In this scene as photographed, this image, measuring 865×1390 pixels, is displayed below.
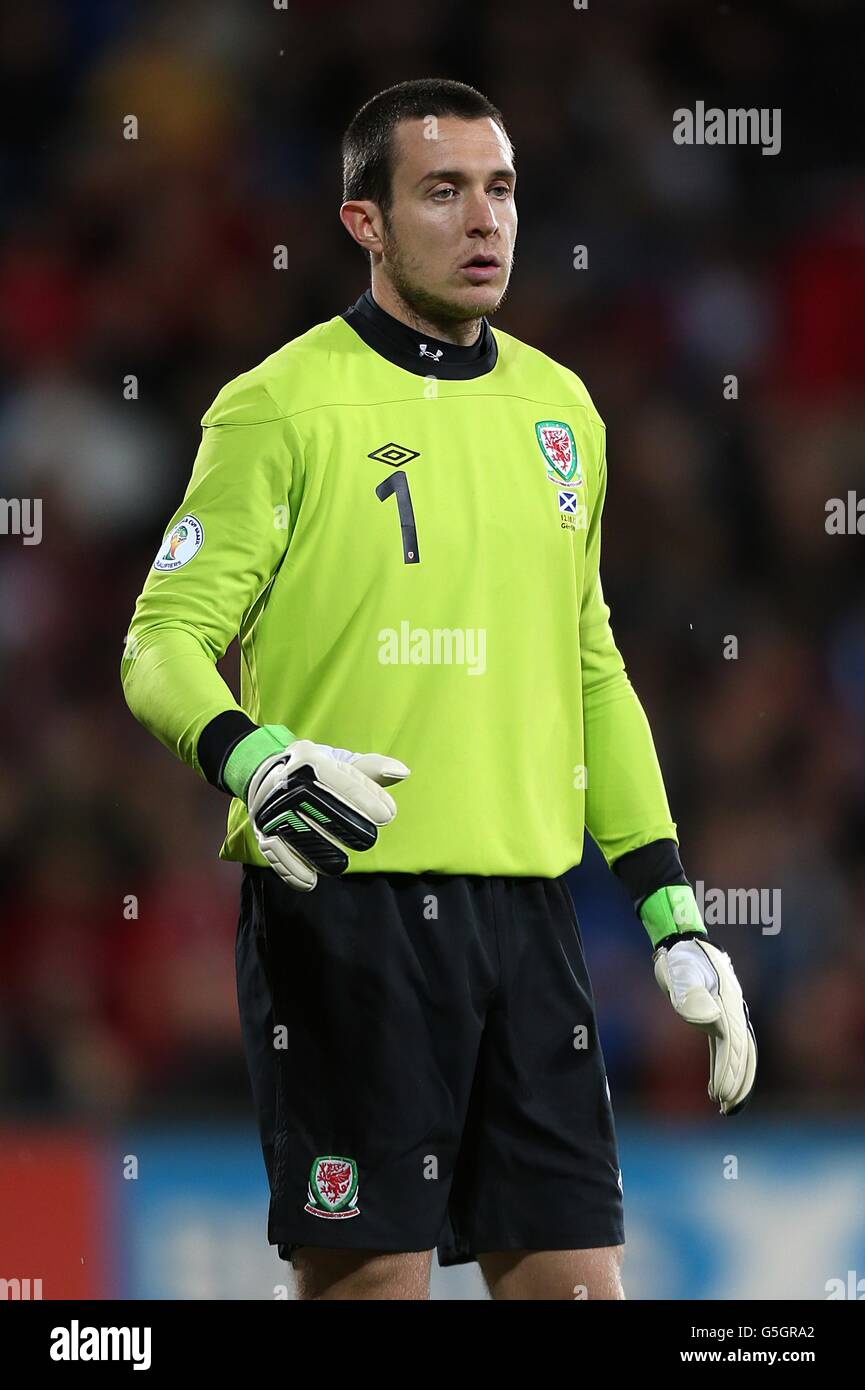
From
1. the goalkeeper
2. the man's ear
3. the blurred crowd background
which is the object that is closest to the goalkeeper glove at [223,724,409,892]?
the goalkeeper

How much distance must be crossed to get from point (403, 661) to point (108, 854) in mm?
2528

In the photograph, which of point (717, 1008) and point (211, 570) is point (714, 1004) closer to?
point (717, 1008)

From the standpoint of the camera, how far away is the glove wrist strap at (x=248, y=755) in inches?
80.7

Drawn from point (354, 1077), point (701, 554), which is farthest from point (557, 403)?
point (701, 554)

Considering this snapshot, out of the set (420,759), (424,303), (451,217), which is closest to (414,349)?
(424,303)

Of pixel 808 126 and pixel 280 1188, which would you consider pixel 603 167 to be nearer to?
pixel 808 126

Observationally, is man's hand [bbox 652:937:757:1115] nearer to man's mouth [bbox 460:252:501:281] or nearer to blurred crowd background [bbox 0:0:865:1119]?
man's mouth [bbox 460:252:501:281]

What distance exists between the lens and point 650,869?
249 cm

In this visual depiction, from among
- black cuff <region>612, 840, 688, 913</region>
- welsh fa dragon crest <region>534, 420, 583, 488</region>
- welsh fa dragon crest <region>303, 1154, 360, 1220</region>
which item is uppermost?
welsh fa dragon crest <region>534, 420, 583, 488</region>

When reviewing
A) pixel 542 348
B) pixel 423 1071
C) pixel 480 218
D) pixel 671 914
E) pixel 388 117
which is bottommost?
pixel 423 1071

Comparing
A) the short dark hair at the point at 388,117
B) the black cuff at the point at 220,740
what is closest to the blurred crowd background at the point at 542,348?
the short dark hair at the point at 388,117

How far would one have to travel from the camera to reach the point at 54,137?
4.80 meters

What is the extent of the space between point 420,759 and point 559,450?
0.48 m

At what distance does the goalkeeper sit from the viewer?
222 centimetres
